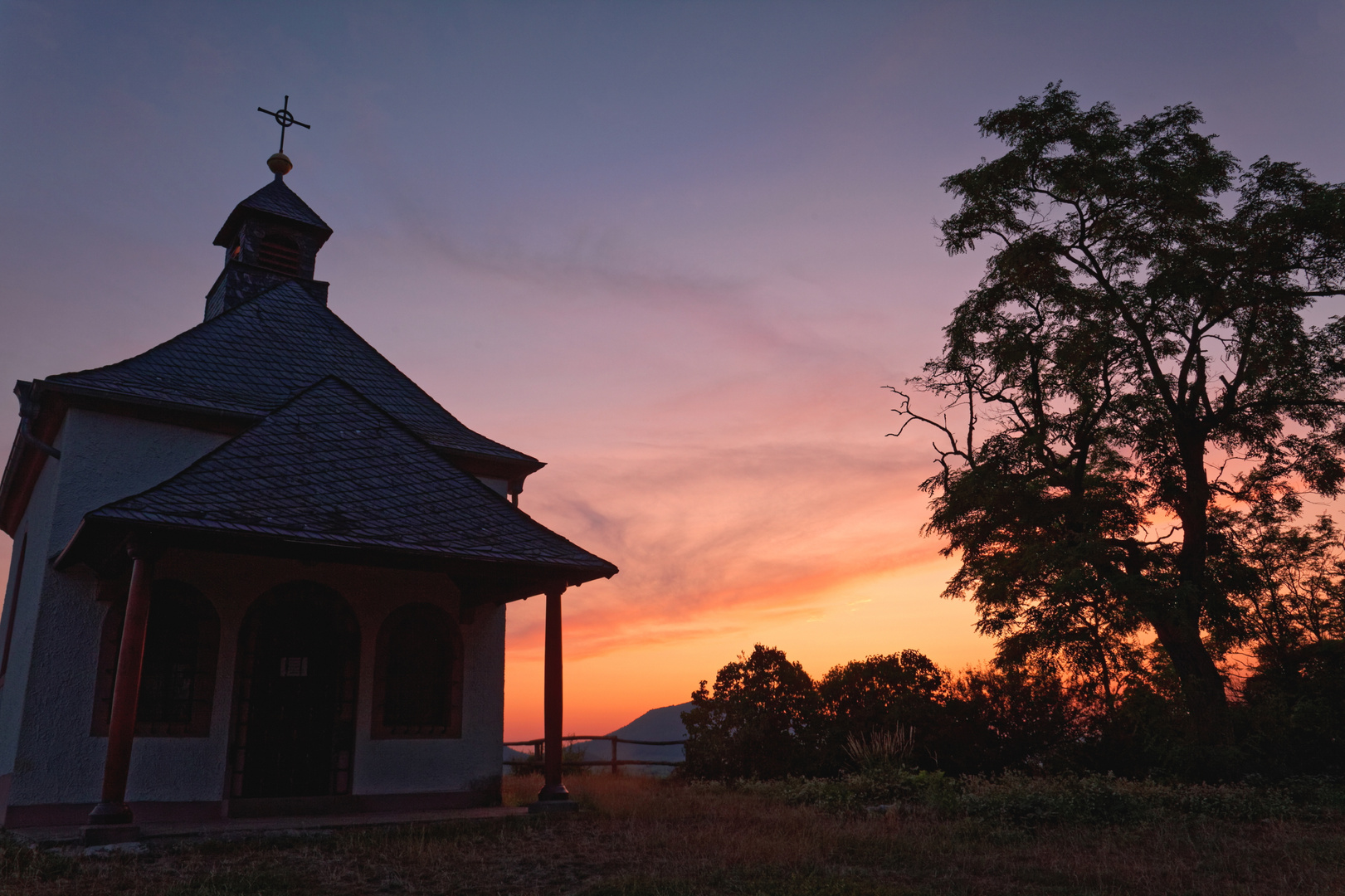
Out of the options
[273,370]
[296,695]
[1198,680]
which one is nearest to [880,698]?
[1198,680]

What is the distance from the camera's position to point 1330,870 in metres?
8.29

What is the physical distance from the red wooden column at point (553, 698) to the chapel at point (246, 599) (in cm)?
4

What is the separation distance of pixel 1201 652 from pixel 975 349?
7.45 m

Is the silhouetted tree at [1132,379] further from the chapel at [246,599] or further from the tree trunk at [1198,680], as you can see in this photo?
the chapel at [246,599]

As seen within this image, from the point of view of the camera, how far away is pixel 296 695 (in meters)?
12.1

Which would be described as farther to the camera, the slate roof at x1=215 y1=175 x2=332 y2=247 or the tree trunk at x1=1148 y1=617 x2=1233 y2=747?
the slate roof at x1=215 y1=175 x2=332 y2=247

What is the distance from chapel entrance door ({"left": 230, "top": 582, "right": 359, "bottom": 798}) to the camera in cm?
1162

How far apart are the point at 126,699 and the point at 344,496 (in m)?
3.13

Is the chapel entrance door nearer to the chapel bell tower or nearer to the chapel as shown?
the chapel

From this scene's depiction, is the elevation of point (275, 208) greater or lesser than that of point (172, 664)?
greater

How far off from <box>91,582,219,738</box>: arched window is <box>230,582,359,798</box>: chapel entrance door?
0.42 m

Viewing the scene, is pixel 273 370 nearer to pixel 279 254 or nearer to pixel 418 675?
pixel 279 254

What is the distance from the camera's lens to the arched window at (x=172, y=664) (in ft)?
36.2

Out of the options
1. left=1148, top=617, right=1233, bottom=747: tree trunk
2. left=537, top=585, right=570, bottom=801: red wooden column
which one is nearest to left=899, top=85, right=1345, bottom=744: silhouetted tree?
left=1148, top=617, right=1233, bottom=747: tree trunk
